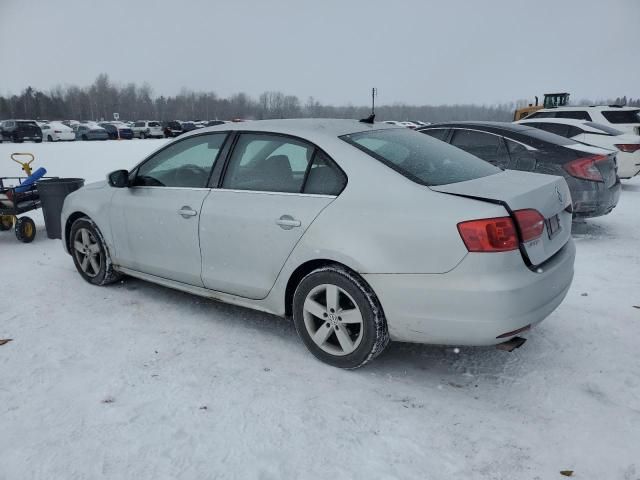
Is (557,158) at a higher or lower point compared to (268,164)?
lower

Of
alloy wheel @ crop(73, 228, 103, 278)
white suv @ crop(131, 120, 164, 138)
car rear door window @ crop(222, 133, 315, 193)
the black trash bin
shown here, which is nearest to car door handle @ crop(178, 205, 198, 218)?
car rear door window @ crop(222, 133, 315, 193)

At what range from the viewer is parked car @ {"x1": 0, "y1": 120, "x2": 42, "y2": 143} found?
105 ft

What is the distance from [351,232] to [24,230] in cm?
550

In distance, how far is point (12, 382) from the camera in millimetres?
3131

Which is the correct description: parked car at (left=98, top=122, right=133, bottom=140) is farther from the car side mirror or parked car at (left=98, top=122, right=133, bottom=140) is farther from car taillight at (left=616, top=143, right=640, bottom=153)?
the car side mirror

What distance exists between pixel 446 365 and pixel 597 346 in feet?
3.76

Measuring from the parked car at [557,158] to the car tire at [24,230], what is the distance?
6050 mm

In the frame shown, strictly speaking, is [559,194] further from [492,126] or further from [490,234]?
[492,126]

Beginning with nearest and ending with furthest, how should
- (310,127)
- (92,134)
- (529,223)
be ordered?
(529,223) < (310,127) < (92,134)

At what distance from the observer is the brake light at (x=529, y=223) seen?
2740 millimetres

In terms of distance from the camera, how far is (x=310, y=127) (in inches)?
141

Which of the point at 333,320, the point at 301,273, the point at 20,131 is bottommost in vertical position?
the point at 333,320

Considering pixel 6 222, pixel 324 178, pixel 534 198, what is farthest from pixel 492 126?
pixel 6 222

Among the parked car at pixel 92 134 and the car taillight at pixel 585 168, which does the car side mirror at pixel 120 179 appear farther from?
the parked car at pixel 92 134
